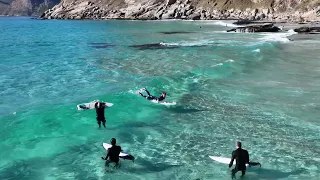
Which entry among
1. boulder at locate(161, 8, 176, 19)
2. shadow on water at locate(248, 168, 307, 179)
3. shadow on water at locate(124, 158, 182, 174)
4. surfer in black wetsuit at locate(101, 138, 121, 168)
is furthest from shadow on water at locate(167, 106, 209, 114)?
boulder at locate(161, 8, 176, 19)

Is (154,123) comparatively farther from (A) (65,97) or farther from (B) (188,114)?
(A) (65,97)

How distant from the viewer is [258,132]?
22.4 metres

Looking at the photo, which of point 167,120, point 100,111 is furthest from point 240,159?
point 100,111

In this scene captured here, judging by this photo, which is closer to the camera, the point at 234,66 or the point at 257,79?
the point at 257,79

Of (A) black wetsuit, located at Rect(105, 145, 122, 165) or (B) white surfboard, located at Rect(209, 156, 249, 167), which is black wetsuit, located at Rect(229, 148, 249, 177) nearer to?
(B) white surfboard, located at Rect(209, 156, 249, 167)

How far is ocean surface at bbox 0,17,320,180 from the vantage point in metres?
18.1

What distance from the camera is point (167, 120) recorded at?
2538 cm

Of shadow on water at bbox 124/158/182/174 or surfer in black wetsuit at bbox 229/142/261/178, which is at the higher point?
surfer in black wetsuit at bbox 229/142/261/178

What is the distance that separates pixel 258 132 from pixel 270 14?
483 feet

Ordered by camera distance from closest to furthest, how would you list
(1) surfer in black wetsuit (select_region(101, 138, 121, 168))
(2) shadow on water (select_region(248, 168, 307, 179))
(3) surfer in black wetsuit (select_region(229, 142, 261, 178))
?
(3) surfer in black wetsuit (select_region(229, 142, 261, 178)) < (2) shadow on water (select_region(248, 168, 307, 179)) < (1) surfer in black wetsuit (select_region(101, 138, 121, 168))

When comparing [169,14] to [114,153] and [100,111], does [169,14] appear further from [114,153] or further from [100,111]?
[114,153]

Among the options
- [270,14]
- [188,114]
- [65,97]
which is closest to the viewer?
[188,114]

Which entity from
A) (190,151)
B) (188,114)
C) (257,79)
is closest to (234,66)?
(257,79)

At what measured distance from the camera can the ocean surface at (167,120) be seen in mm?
18094
